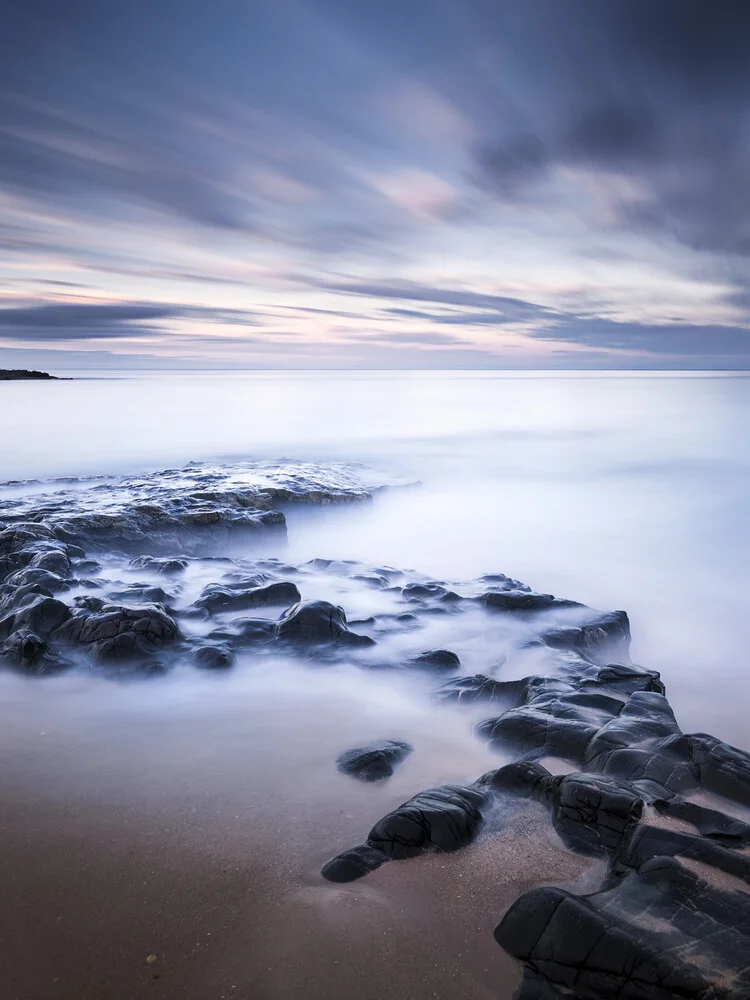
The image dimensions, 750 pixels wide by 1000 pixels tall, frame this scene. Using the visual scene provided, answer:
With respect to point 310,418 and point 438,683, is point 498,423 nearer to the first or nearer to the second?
point 310,418

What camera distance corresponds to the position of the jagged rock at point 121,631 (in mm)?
5172

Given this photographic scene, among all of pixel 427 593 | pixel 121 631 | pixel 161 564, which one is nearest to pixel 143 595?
pixel 121 631

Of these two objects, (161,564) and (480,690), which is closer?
(480,690)

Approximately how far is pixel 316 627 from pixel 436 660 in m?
1.05

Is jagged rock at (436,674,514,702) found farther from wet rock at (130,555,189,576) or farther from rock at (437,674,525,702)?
wet rock at (130,555,189,576)

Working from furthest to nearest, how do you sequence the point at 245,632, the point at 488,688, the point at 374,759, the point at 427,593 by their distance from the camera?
the point at 427,593 → the point at 245,632 → the point at 488,688 → the point at 374,759

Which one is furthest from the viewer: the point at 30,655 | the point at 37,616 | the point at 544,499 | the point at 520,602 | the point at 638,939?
the point at 544,499

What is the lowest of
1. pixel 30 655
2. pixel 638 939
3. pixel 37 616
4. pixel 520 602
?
pixel 30 655

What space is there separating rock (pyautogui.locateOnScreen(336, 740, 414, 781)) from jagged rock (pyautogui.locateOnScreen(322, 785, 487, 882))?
1.57 feet

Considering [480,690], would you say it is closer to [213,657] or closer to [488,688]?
[488,688]

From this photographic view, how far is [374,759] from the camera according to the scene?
3.85m

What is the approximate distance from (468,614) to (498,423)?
86.7 ft

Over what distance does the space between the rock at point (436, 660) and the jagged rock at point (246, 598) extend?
162cm

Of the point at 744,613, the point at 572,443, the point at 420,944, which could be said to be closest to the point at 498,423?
the point at 572,443
